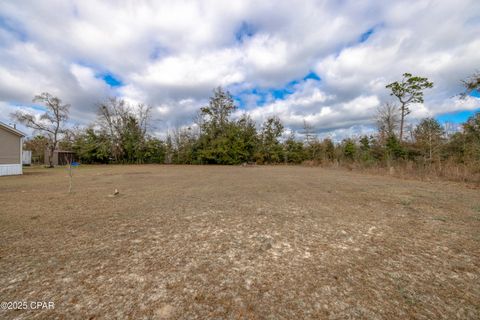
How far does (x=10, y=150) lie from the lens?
12.9 meters

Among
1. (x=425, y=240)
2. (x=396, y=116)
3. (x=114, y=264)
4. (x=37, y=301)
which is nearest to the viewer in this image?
(x=37, y=301)

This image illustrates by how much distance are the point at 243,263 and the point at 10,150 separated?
19.2 meters

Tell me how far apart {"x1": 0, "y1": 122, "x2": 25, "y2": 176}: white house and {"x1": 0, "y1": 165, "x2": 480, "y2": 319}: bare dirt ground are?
13.1 metres

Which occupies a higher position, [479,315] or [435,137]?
[435,137]

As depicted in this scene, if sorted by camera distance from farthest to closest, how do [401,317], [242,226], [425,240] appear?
[242,226], [425,240], [401,317]

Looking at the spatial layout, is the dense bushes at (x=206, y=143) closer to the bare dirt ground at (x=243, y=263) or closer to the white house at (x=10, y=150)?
the white house at (x=10, y=150)

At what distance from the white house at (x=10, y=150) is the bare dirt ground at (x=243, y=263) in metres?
13.1

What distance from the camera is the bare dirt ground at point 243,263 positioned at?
166 cm

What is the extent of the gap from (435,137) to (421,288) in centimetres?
1859

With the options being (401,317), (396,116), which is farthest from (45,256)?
(396,116)

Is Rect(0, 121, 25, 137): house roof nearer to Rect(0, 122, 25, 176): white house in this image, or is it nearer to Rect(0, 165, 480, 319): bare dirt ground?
Rect(0, 122, 25, 176): white house

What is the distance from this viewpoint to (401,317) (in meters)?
1.55

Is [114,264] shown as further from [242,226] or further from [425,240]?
[425,240]

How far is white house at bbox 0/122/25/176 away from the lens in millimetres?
12406
